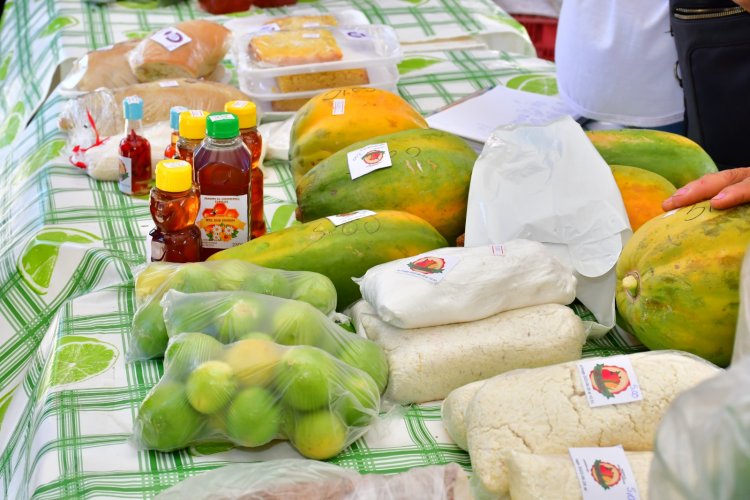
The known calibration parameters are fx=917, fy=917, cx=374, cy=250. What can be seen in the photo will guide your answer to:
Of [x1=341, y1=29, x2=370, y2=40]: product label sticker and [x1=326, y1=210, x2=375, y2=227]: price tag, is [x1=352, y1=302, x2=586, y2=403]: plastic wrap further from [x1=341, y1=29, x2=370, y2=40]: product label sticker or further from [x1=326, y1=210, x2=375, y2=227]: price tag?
[x1=341, y1=29, x2=370, y2=40]: product label sticker

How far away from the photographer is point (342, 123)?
4.86 feet

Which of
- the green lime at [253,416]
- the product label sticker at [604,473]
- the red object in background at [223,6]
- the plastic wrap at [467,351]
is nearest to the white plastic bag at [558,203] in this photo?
the plastic wrap at [467,351]

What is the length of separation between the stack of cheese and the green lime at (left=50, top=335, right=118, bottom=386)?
31cm

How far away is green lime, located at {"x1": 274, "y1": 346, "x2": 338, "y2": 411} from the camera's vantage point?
0.92m

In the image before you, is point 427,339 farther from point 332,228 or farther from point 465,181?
point 465,181

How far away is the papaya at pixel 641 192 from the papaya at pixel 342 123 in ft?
1.21

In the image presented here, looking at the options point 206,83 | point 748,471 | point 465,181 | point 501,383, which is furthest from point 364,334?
point 206,83

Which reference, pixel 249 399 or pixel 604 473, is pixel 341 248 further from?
pixel 604 473

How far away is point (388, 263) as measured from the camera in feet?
3.76

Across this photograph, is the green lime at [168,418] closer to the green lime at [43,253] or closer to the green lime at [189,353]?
the green lime at [189,353]

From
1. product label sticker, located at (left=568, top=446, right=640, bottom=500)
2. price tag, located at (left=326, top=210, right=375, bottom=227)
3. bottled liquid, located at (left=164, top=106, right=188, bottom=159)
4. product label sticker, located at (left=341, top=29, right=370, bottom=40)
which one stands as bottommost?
product label sticker, located at (left=341, top=29, right=370, bottom=40)

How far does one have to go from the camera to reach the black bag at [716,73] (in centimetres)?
159

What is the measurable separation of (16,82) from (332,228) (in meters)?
1.56

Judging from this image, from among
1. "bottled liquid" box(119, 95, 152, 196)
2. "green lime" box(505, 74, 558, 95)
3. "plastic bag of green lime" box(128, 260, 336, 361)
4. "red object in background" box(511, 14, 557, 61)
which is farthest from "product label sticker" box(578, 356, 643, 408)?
"red object in background" box(511, 14, 557, 61)
